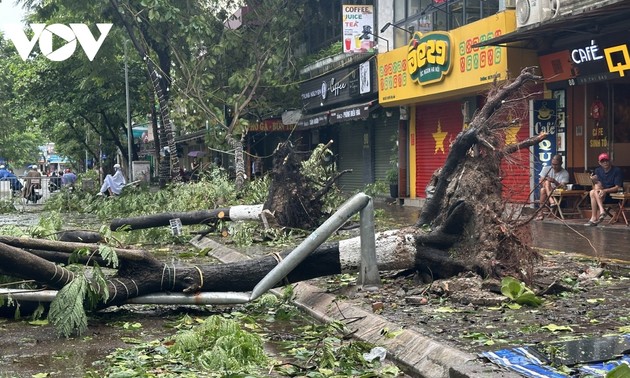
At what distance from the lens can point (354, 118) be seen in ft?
84.9

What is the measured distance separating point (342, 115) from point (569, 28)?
1179 cm

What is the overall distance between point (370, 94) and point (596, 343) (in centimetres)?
2097

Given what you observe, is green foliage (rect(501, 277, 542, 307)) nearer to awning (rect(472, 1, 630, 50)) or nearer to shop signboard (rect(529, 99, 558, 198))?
awning (rect(472, 1, 630, 50))

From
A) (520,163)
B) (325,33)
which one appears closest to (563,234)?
(520,163)

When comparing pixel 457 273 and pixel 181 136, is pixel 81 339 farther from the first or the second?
pixel 181 136

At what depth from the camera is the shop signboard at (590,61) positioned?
14.9 m

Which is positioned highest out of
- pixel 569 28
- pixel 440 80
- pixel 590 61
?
pixel 569 28

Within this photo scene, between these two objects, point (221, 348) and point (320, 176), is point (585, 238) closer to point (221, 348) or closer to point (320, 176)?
point (221, 348)

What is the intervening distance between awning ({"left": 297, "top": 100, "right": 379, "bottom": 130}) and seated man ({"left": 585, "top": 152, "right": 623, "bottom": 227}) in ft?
35.5

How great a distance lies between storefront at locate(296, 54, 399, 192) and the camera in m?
26.0

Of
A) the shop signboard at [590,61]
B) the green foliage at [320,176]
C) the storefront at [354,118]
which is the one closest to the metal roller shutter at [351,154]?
the storefront at [354,118]

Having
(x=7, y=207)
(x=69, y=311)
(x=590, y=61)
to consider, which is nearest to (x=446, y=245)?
(x=69, y=311)

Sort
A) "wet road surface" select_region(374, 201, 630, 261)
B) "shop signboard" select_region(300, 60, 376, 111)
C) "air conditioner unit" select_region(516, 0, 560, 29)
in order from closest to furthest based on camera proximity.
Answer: "wet road surface" select_region(374, 201, 630, 261) → "air conditioner unit" select_region(516, 0, 560, 29) → "shop signboard" select_region(300, 60, 376, 111)

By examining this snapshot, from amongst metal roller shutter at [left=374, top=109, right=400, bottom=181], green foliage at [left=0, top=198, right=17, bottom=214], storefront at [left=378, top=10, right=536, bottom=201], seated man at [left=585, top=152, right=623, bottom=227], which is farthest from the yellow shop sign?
green foliage at [left=0, top=198, right=17, bottom=214]
